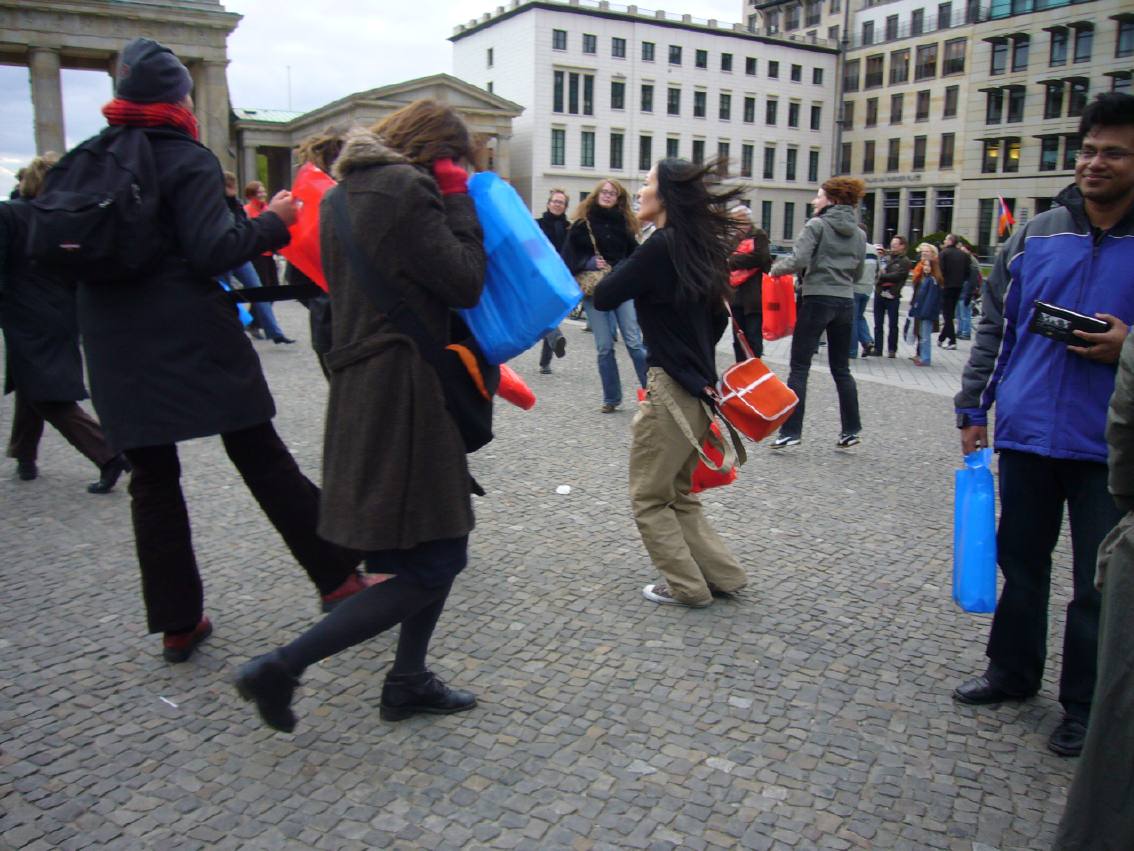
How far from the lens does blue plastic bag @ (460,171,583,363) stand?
9.31 feet

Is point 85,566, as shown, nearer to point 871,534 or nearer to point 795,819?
point 795,819

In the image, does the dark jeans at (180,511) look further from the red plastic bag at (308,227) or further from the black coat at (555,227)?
the black coat at (555,227)

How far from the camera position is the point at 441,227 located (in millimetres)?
2674

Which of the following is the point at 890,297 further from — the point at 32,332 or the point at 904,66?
the point at 904,66

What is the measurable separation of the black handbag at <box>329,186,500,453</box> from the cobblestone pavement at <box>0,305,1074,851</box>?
1.02 meters

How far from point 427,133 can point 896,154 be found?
3375 inches

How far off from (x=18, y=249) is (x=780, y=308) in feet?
19.1

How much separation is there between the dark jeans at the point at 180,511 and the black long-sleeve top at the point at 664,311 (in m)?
1.43

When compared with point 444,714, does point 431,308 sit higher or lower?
higher

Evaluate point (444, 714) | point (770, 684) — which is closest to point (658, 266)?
point (770, 684)

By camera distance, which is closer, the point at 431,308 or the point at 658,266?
the point at 431,308

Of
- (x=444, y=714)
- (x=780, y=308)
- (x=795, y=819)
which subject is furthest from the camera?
(x=780, y=308)

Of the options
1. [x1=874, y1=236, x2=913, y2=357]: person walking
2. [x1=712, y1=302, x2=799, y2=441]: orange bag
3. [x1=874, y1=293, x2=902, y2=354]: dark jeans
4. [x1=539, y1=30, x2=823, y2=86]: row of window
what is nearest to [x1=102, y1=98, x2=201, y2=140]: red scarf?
[x1=712, y1=302, x2=799, y2=441]: orange bag

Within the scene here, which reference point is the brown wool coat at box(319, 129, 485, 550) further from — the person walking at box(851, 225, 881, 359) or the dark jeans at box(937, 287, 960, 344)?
the dark jeans at box(937, 287, 960, 344)
